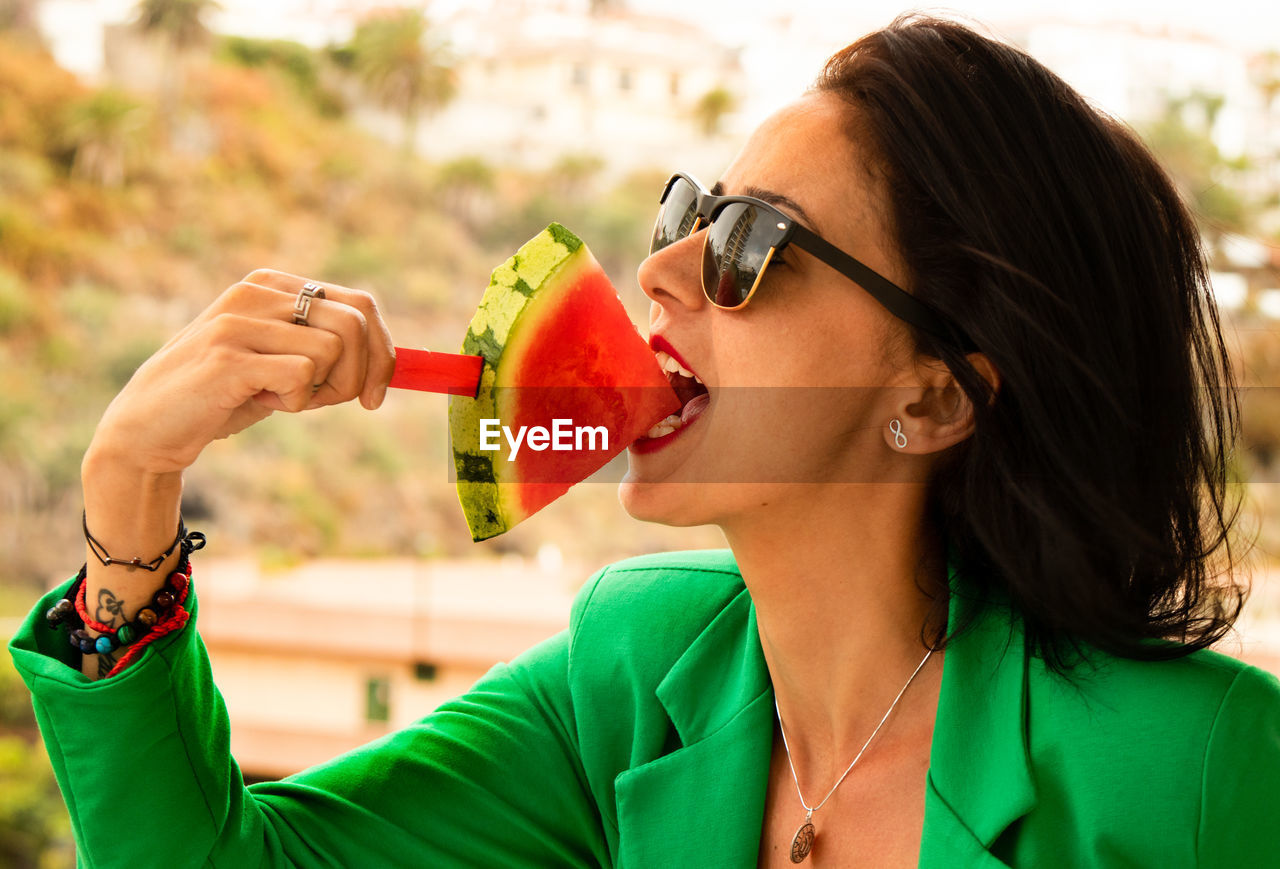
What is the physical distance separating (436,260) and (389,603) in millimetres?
5201

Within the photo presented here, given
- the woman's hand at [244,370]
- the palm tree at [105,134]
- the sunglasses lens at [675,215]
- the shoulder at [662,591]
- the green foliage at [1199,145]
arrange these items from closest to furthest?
the woman's hand at [244,370], the sunglasses lens at [675,215], the shoulder at [662,591], the green foliage at [1199,145], the palm tree at [105,134]

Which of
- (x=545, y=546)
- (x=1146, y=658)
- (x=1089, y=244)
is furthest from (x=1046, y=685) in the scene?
(x=545, y=546)

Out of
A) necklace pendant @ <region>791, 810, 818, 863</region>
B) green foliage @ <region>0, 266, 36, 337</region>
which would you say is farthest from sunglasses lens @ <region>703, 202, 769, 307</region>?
green foliage @ <region>0, 266, 36, 337</region>

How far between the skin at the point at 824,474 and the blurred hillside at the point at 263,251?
39.4ft

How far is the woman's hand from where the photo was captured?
1.15 m

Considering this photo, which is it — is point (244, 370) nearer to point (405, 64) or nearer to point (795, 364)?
point (795, 364)

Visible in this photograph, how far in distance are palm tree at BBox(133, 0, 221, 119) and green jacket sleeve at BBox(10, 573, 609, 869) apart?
1562cm

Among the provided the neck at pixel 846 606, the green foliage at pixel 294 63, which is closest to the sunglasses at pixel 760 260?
the neck at pixel 846 606

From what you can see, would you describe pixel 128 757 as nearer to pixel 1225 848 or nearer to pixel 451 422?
pixel 451 422

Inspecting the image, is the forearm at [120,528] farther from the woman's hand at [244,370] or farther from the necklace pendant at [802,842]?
the necklace pendant at [802,842]

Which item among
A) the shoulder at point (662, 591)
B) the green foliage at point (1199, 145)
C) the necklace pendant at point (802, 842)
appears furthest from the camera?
the green foliage at point (1199, 145)

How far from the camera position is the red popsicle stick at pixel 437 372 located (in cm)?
122

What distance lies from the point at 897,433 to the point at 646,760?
1.78 feet

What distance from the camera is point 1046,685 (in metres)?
1.31
